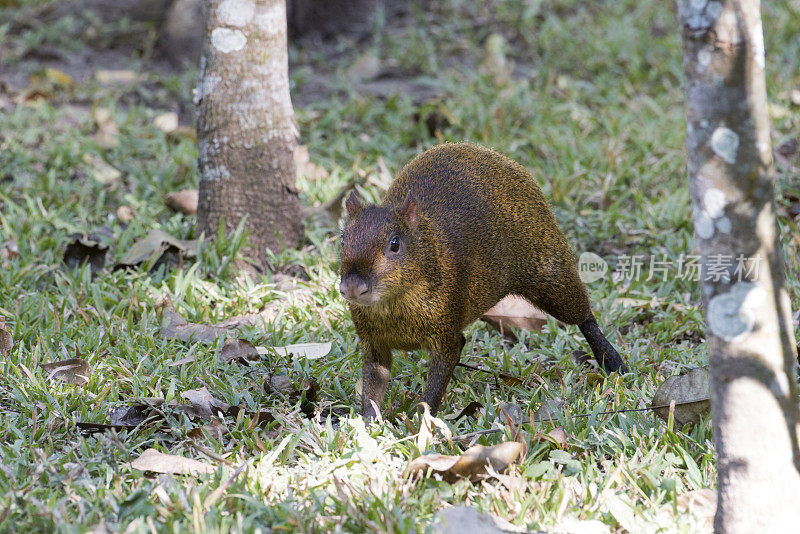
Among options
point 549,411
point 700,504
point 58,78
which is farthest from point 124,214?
point 700,504

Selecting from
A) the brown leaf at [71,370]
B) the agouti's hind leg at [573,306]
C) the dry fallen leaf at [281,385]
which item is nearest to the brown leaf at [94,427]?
the brown leaf at [71,370]

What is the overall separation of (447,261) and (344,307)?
106 centimetres

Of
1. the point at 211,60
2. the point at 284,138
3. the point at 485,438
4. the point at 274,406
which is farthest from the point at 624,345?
the point at 211,60

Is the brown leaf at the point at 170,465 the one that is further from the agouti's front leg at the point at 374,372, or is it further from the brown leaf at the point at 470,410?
the brown leaf at the point at 470,410

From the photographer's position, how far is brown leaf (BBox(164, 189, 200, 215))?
17.3ft

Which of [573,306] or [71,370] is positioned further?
[573,306]

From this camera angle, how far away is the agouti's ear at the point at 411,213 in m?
3.33

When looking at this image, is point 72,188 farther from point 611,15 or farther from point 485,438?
point 611,15

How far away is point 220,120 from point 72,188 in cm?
146

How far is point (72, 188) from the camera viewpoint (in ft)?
18.3

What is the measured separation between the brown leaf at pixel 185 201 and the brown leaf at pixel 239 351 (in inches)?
65.2

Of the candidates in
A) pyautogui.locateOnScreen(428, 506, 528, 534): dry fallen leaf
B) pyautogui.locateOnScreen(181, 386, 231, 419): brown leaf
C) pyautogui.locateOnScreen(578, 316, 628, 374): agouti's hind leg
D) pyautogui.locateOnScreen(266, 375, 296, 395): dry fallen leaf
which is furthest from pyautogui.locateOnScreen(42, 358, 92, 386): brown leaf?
pyautogui.locateOnScreen(578, 316, 628, 374): agouti's hind leg

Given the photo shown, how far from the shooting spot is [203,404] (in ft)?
10.9

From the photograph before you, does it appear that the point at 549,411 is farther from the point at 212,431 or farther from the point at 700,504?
the point at 212,431
